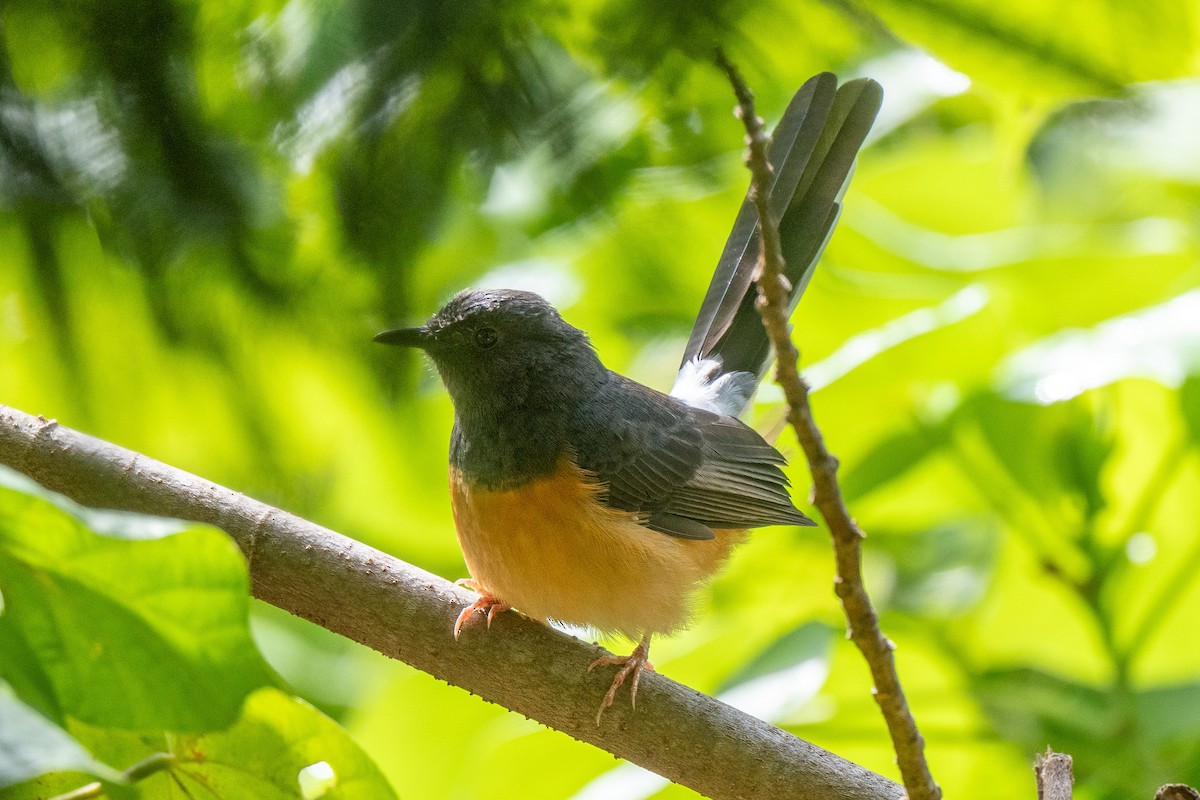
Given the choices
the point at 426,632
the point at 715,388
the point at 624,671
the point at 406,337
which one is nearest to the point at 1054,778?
the point at 624,671

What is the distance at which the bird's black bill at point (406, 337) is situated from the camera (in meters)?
2.05

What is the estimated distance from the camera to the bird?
2.30m

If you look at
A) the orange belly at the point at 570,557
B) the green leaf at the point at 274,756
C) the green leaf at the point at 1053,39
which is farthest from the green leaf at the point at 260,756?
the green leaf at the point at 1053,39

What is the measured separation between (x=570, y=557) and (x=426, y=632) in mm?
509

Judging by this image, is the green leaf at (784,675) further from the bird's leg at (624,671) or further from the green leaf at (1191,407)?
the green leaf at (1191,407)

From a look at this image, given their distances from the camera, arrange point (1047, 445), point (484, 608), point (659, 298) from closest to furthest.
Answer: point (484, 608) < point (1047, 445) < point (659, 298)

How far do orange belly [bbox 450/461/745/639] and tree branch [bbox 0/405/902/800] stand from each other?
337mm

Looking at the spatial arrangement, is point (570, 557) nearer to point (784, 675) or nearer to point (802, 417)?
point (784, 675)

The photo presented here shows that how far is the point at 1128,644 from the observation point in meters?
2.51

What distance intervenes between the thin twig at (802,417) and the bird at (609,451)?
82 centimetres

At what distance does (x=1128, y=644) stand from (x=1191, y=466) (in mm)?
766

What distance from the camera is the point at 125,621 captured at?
1.12 metres

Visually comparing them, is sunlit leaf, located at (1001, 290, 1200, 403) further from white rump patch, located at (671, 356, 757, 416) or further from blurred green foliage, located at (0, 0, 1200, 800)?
white rump patch, located at (671, 356, 757, 416)


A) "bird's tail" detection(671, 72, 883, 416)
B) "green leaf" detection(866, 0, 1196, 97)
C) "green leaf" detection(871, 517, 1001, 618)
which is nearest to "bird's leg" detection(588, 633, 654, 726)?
"bird's tail" detection(671, 72, 883, 416)
